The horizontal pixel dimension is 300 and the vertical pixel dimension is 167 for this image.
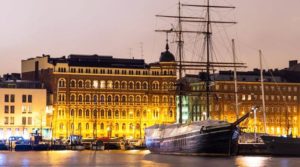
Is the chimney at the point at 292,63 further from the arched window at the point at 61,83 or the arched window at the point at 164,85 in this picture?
the arched window at the point at 61,83

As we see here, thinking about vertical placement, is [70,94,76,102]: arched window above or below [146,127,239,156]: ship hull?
above

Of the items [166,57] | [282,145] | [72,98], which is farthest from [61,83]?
[282,145]

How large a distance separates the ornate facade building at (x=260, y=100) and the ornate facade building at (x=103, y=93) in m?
12.6

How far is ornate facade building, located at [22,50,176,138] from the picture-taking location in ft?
508

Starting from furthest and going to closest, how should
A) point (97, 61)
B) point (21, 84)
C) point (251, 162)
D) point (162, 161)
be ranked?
point (97, 61) → point (21, 84) → point (162, 161) → point (251, 162)

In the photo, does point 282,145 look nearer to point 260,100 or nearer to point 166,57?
point 166,57

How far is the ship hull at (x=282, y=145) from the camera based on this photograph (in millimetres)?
85938

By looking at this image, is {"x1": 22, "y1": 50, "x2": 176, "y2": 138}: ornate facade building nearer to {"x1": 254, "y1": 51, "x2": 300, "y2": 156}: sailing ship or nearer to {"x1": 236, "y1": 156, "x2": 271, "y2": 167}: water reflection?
{"x1": 254, "y1": 51, "x2": 300, "y2": 156}: sailing ship

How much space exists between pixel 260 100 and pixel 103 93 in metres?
42.8

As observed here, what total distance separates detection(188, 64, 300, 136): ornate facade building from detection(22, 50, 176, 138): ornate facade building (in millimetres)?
12625

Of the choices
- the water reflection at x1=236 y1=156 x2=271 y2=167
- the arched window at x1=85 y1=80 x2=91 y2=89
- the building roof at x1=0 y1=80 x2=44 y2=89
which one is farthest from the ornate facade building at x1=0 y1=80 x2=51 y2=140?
the water reflection at x1=236 y1=156 x2=271 y2=167

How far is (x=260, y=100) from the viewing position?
17762cm

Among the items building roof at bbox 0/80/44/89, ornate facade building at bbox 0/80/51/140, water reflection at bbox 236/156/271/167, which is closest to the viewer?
water reflection at bbox 236/156/271/167

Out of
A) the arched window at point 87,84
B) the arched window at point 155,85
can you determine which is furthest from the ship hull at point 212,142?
the arched window at point 155,85
